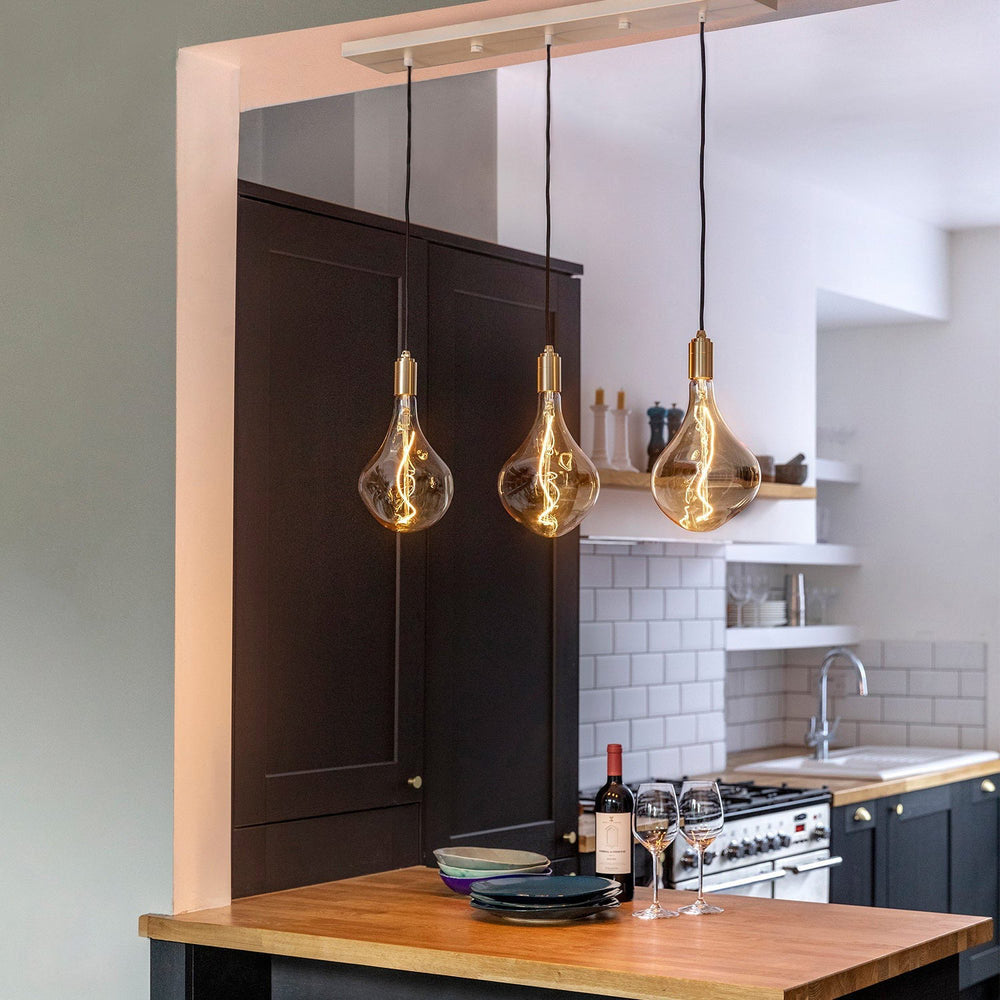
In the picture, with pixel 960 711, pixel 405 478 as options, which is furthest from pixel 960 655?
pixel 405 478

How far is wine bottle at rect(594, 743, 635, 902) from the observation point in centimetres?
291

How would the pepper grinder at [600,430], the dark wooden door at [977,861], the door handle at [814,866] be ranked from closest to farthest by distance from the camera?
1. the pepper grinder at [600,430]
2. the door handle at [814,866]
3. the dark wooden door at [977,861]

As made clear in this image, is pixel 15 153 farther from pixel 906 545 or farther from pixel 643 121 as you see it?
pixel 906 545

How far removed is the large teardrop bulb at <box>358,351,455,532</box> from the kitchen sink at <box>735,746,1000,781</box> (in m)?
3.31

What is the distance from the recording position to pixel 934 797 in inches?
232

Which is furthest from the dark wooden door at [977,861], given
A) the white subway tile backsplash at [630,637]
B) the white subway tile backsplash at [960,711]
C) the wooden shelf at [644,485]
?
the white subway tile backsplash at [630,637]

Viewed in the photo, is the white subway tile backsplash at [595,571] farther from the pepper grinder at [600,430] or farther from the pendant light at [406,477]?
the pendant light at [406,477]

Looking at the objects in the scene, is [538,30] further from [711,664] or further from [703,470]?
[711,664]

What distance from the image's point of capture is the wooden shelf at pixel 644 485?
4.73 m

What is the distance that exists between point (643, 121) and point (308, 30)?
260 cm

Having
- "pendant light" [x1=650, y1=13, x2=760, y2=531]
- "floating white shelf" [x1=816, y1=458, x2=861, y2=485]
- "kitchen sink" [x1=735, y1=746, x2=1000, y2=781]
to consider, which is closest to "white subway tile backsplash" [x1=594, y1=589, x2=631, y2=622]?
"kitchen sink" [x1=735, y1=746, x2=1000, y2=781]

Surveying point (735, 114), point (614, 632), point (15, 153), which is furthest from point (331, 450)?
point (735, 114)

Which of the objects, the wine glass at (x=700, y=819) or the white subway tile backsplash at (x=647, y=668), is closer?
the wine glass at (x=700, y=819)

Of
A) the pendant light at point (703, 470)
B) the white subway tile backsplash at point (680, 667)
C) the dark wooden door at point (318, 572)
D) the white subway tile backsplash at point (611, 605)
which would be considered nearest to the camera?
the pendant light at point (703, 470)
